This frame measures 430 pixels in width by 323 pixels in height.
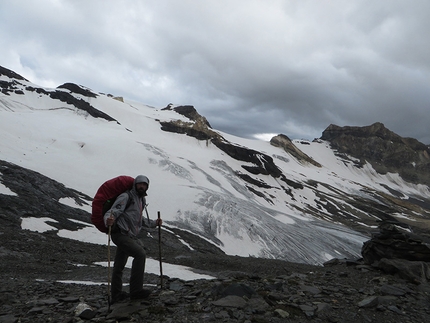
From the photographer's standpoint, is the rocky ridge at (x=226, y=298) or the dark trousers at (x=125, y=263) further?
the dark trousers at (x=125, y=263)

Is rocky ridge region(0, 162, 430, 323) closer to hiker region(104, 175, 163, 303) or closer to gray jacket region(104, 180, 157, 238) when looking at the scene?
hiker region(104, 175, 163, 303)

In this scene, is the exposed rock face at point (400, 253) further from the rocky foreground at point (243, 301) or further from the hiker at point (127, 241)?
the hiker at point (127, 241)

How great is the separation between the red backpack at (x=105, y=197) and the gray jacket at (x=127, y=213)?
7.3 inches

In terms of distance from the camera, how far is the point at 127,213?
7.00 meters

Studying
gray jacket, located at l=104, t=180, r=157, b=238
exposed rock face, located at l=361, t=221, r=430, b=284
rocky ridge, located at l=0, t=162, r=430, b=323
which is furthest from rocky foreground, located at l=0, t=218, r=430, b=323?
gray jacket, located at l=104, t=180, r=157, b=238

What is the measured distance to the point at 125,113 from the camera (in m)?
111

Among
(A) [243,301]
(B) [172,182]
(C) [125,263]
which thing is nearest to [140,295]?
(C) [125,263]

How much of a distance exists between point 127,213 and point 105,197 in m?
0.63

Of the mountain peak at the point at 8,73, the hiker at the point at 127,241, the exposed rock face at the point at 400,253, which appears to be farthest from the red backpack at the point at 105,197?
the mountain peak at the point at 8,73

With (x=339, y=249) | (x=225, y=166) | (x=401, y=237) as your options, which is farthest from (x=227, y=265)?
(x=225, y=166)

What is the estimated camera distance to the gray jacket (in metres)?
6.79

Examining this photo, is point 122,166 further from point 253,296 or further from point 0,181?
point 253,296

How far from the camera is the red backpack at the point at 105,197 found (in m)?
6.89

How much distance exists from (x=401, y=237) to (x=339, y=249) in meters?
36.9
